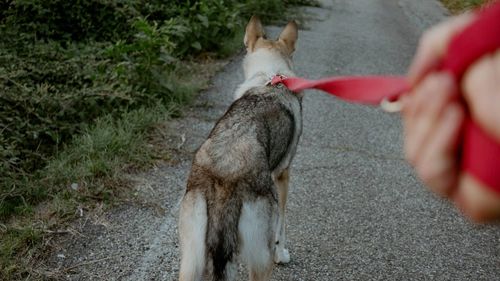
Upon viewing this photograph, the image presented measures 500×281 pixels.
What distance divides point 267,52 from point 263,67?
243 mm

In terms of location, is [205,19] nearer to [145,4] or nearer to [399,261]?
[145,4]

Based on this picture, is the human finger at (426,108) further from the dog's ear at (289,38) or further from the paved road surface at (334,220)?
the dog's ear at (289,38)

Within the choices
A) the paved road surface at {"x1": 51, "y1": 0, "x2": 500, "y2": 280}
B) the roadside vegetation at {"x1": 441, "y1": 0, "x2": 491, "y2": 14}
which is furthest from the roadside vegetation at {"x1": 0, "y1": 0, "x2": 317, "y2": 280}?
the roadside vegetation at {"x1": 441, "y1": 0, "x2": 491, "y2": 14}

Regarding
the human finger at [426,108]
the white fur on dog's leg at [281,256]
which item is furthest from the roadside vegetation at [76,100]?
the human finger at [426,108]

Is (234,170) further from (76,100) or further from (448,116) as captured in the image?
(76,100)

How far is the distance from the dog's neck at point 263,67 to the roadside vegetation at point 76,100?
4.28 feet

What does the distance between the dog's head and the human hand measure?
3331mm

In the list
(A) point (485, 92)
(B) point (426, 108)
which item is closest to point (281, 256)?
(B) point (426, 108)

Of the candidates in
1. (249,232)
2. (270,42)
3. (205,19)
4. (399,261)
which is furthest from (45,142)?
(205,19)

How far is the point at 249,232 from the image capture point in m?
2.73

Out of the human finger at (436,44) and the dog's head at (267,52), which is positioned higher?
the human finger at (436,44)

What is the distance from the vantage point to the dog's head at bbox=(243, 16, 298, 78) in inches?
167

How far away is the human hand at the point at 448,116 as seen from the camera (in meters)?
0.71

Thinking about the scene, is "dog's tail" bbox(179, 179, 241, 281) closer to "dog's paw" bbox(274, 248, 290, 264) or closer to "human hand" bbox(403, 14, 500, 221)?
"dog's paw" bbox(274, 248, 290, 264)
